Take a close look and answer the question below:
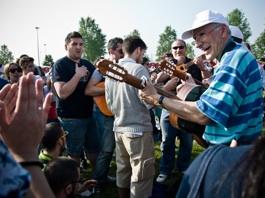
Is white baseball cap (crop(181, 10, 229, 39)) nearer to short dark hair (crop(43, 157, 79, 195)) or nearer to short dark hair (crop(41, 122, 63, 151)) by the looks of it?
short dark hair (crop(43, 157, 79, 195))

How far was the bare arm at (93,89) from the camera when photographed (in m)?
3.72

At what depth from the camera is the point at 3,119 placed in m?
0.98

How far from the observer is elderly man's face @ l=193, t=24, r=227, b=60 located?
221 centimetres

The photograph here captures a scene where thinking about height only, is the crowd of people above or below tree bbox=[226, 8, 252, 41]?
below

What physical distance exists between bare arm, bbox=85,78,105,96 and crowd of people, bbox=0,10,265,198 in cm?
1

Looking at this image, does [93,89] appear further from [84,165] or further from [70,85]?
[84,165]

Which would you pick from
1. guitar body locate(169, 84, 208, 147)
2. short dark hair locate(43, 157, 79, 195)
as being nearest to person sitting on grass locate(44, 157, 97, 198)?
short dark hair locate(43, 157, 79, 195)

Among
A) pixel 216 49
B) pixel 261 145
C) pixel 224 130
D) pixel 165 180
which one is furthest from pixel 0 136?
pixel 165 180

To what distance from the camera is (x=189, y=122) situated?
7.93 feet

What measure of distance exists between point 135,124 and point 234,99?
4.89 feet

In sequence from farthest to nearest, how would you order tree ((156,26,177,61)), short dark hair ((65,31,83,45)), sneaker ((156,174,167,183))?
tree ((156,26,177,61))
sneaker ((156,174,167,183))
short dark hair ((65,31,83,45))

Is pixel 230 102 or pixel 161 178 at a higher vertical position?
pixel 230 102

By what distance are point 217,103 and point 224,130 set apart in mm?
276

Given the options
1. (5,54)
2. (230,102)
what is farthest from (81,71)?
(5,54)
